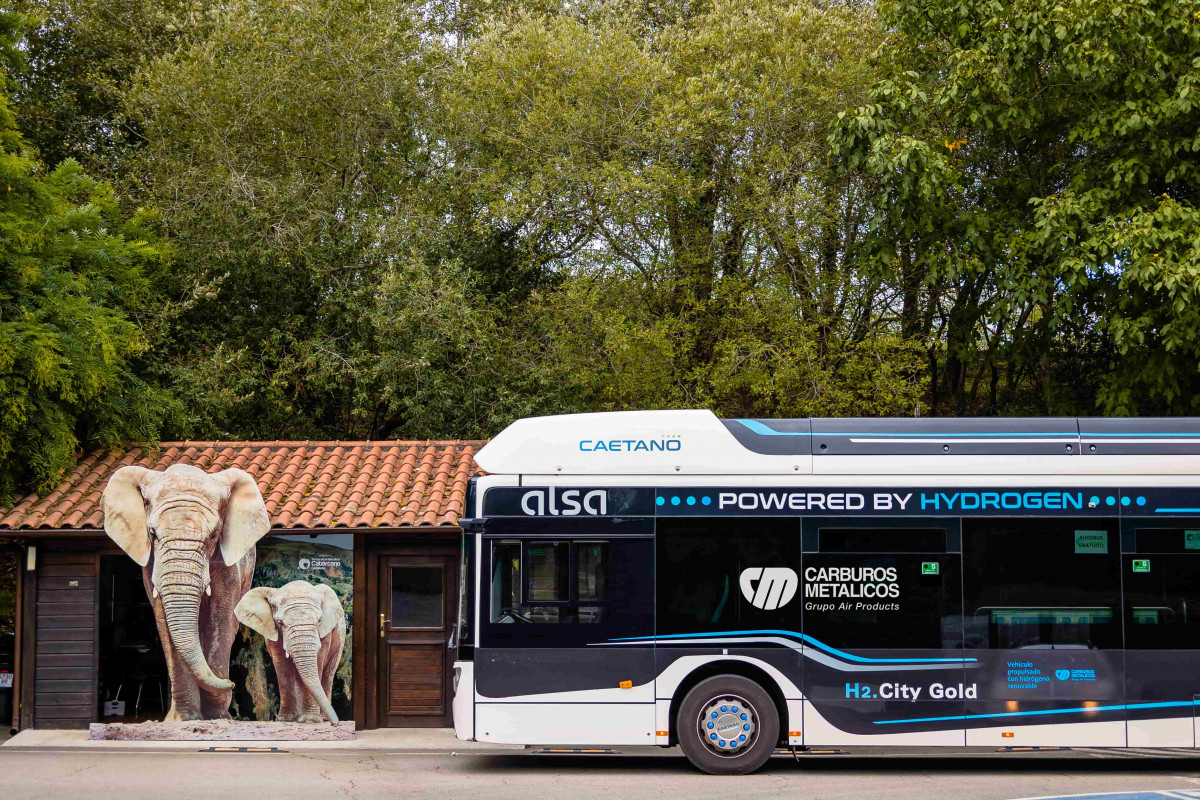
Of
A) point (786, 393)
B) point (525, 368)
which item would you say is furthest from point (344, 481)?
point (786, 393)

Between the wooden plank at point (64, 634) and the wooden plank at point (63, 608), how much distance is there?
5.4 inches

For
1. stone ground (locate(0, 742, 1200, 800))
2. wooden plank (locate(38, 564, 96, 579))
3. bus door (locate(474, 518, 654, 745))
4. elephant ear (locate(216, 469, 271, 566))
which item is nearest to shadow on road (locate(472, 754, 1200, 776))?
stone ground (locate(0, 742, 1200, 800))

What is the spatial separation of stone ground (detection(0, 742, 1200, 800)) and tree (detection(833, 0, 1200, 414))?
652 centimetres

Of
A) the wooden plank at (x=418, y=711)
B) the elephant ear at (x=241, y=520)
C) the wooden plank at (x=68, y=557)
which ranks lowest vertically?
the wooden plank at (x=418, y=711)

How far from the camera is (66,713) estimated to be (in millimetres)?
12289

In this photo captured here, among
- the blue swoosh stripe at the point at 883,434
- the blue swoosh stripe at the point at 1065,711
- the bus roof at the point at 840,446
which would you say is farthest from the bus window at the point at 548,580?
the blue swoosh stripe at the point at 1065,711

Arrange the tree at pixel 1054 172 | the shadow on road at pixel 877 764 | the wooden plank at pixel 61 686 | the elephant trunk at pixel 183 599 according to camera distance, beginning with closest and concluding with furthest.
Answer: the shadow on road at pixel 877 764
the elephant trunk at pixel 183 599
the wooden plank at pixel 61 686
the tree at pixel 1054 172

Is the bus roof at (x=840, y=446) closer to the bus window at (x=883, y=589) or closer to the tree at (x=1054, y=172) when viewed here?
the bus window at (x=883, y=589)

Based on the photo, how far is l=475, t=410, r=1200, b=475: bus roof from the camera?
10.1m

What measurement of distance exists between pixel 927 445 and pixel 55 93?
20205mm

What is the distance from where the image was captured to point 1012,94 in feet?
54.4

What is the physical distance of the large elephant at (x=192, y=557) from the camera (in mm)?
12078

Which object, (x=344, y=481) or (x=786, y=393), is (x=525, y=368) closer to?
(x=786, y=393)

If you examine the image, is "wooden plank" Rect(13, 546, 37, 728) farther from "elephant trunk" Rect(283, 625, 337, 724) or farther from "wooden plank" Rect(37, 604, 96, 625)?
"elephant trunk" Rect(283, 625, 337, 724)
